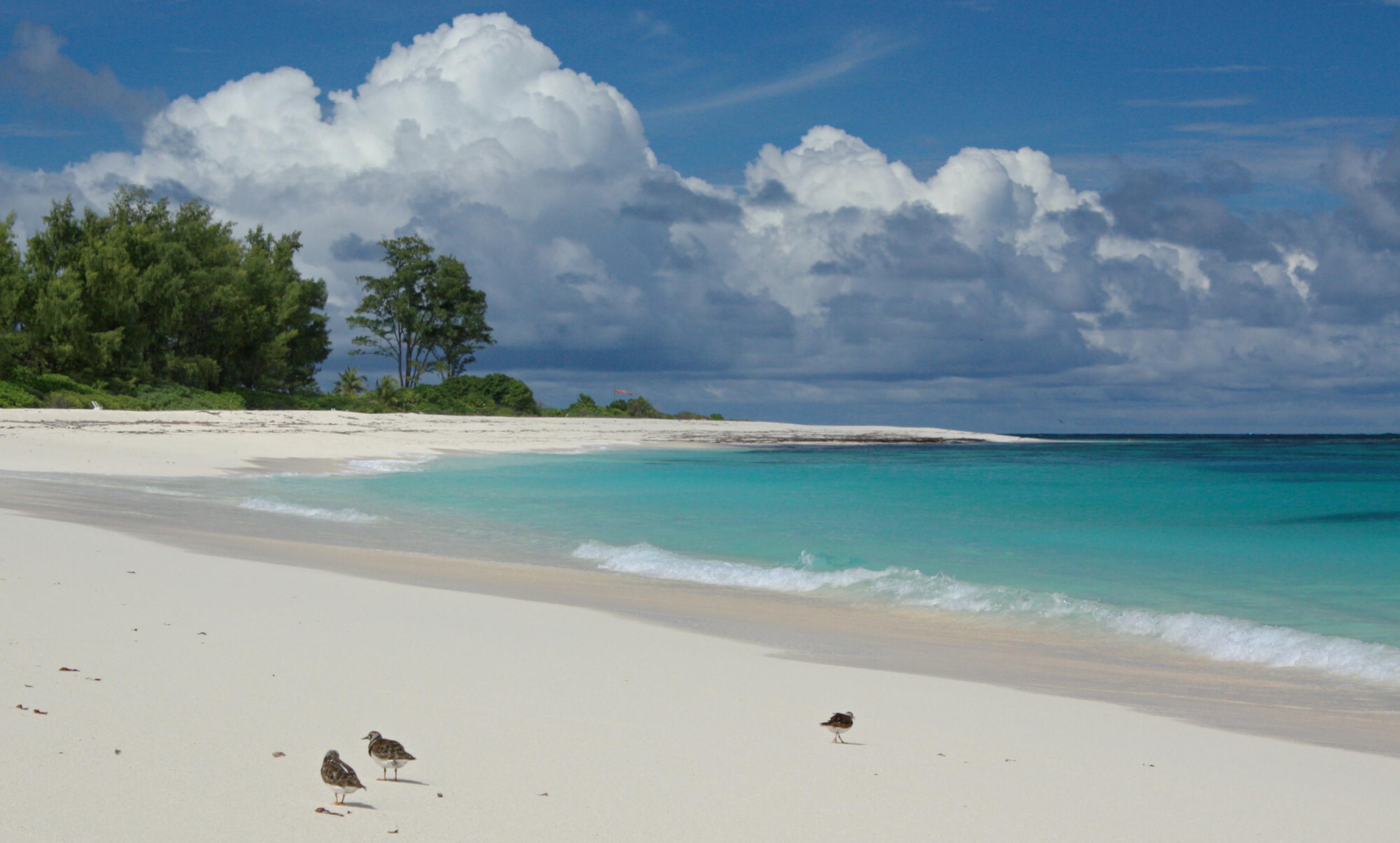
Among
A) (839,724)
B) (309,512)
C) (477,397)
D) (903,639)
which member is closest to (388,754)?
(839,724)

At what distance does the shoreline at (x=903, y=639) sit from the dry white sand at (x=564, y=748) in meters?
0.62

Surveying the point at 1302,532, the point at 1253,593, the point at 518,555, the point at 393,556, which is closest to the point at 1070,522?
the point at 1302,532

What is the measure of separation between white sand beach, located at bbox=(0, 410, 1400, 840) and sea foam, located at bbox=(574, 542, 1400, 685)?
3026mm

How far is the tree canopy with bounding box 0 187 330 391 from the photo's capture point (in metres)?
43.3

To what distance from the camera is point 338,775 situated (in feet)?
11.3

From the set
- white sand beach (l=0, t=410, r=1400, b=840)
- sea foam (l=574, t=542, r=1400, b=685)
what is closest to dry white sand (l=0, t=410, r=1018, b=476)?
sea foam (l=574, t=542, r=1400, b=685)

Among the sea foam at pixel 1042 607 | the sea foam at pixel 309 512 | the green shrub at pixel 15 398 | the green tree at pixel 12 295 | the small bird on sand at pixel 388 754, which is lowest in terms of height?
the sea foam at pixel 1042 607

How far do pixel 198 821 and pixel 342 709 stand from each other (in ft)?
4.45

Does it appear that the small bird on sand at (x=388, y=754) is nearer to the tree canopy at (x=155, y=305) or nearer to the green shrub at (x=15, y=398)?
the green shrub at (x=15, y=398)

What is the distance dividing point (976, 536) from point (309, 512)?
11106 mm

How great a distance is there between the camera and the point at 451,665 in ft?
18.6

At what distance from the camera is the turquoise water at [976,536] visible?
9.95 meters

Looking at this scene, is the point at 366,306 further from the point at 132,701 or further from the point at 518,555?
the point at 132,701

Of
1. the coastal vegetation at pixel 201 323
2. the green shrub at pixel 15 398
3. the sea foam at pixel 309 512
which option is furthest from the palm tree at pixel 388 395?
the sea foam at pixel 309 512
